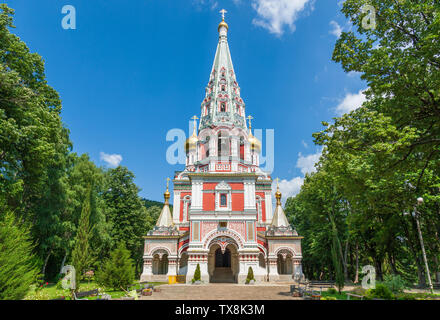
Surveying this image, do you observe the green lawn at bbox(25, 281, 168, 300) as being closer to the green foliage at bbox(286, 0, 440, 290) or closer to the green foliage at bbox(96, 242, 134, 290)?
the green foliage at bbox(96, 242, 134, 290)

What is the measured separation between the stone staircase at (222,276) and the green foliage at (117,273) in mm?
11895

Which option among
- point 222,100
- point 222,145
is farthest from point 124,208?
point 222,100

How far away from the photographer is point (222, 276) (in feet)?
88.1

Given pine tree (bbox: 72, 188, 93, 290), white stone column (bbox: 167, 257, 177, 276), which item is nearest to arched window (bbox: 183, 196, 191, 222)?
white stone column (bbox: 167, 257, 177, 276)

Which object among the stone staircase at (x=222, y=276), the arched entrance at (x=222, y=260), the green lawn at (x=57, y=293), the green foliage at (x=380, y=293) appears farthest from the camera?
the arched entrance at (x=222, y=260)

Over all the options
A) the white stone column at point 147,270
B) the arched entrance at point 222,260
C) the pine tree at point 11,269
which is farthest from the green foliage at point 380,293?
the white stone column at point 147,270

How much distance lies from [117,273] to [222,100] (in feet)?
79.9

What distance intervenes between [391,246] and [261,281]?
36.8 ft

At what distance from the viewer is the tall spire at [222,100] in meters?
33.3

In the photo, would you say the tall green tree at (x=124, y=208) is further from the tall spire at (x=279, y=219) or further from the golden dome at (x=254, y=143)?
the golden dome at (x=254, y=143)

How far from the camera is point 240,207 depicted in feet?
84.6

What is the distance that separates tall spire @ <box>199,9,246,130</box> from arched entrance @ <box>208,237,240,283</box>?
46.7 ft

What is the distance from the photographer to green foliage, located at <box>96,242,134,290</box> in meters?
15.1
